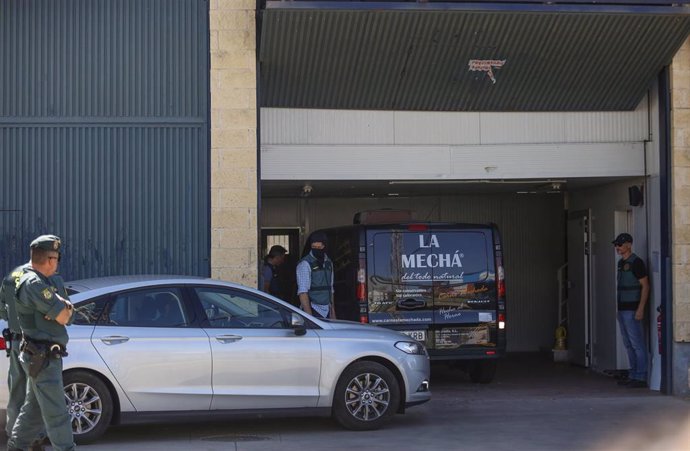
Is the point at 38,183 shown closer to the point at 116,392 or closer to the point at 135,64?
the point at 135,64

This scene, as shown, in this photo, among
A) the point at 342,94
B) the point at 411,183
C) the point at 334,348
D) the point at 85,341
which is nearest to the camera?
the point at 85,341

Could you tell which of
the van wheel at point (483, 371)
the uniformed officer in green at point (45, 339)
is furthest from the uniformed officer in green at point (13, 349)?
the van wheel at point (483, 371)

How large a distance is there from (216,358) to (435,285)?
4.48m

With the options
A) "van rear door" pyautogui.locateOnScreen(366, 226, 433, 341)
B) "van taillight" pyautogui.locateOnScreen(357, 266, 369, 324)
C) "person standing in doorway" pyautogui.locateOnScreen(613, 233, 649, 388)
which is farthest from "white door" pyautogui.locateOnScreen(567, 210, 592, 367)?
"van taillight" pyautogui.locateOnScreen(357, 266, 369, 324)

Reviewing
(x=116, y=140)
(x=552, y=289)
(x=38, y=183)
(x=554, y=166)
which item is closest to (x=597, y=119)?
(x=554, y=166)

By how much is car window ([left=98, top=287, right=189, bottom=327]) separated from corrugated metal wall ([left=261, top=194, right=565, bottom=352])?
8.30 m

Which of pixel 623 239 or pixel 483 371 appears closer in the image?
pixel 623 239

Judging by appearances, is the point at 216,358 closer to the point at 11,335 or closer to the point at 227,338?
the point at 227,338

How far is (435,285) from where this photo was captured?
13.8 m

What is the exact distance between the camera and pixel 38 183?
12.8 meters

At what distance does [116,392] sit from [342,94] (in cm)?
540

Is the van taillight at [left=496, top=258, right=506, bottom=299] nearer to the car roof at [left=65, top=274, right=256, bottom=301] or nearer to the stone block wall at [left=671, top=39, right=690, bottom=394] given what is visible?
the stone block wall at [left=671, top=39, right=690, bottom=394]

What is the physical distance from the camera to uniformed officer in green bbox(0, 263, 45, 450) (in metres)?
8.49

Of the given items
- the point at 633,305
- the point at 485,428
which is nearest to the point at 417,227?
the point at 633,305
